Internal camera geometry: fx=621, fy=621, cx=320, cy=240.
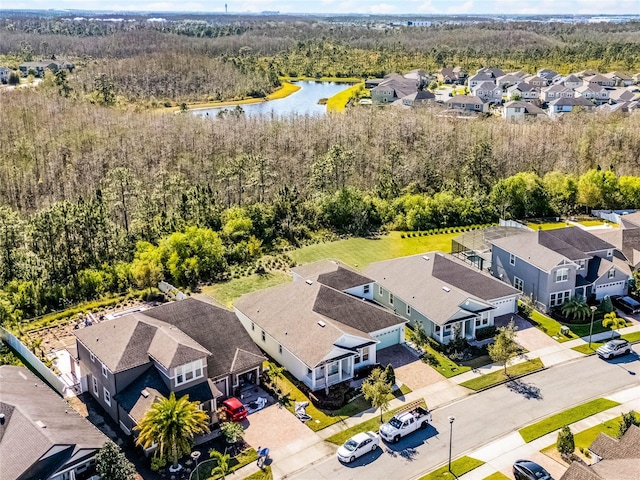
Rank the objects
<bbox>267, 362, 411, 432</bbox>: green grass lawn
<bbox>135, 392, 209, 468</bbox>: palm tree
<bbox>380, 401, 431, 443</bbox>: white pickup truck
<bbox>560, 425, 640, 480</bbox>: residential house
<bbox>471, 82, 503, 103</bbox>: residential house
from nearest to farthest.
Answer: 1. <bbox>560, 425, 640, 480</bbox>: residential house
2. <bbox>135, 392, 209, 468</bbox>: palm tree
3. <bbox>380, 401, 431, 443</bbox>: white pickup truck
4. <bbox>267, 362, 411, 432</bbox>: green grass lawn
5. <bbox>471, 82, 503, 103</bbox>: residential house

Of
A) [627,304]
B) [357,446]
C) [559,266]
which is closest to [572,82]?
[627,304]

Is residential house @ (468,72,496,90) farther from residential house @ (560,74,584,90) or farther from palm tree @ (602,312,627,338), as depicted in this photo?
palm tree @ (602,312,627,338)

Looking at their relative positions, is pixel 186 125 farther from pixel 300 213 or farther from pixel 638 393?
pixel 638 393

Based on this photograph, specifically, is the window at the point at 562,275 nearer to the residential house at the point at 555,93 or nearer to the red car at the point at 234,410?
the red car at the point at 234,410

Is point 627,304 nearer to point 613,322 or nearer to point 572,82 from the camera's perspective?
point 613,322

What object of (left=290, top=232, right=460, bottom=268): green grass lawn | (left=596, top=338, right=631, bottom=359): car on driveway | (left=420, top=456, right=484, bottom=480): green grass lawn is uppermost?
(left=596, top=338, right=631, bottom=359): car on driveway

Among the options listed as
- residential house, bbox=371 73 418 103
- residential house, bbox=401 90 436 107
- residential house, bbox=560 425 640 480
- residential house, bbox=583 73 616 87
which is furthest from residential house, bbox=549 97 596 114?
residential house, bbox=560 425 640 480
